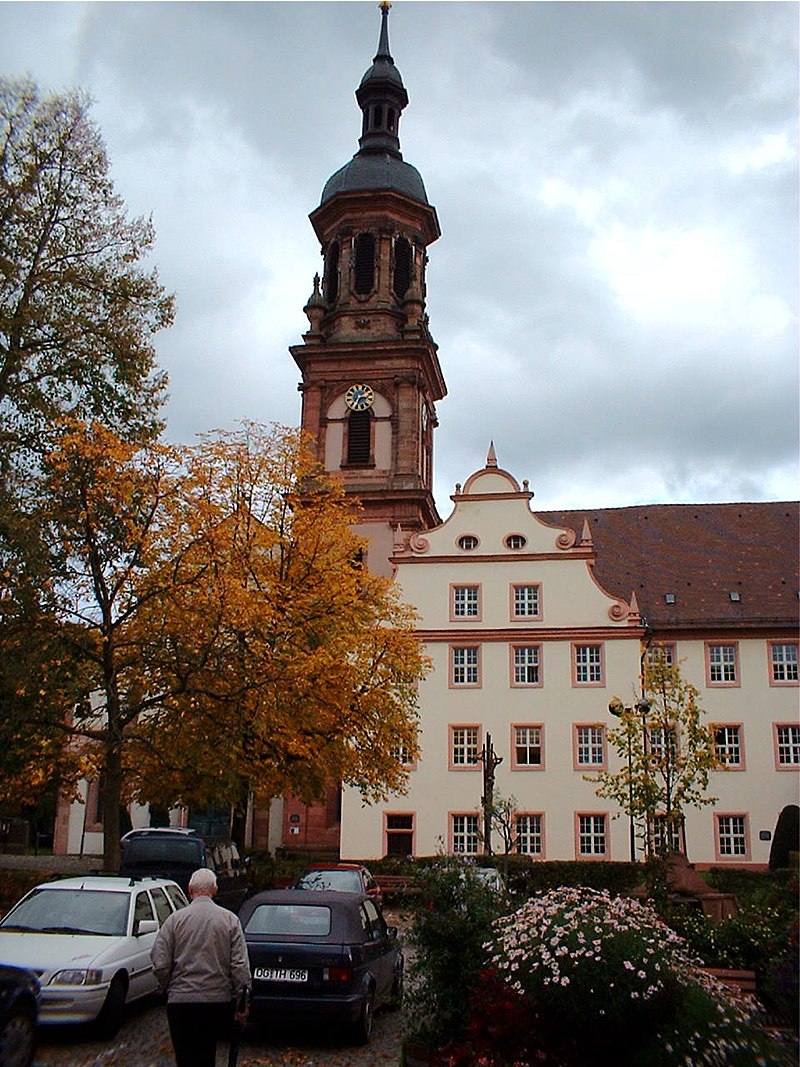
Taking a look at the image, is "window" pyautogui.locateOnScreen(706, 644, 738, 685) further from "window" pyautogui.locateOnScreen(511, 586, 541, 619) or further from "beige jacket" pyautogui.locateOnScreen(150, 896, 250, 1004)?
"beige jacket" pyautogui.locateOnScreen(150, 896, 250, 1004)

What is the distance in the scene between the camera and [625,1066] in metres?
8.35

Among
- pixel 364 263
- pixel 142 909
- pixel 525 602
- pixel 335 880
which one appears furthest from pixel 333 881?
pixel 364 263

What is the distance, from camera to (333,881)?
2092 cm

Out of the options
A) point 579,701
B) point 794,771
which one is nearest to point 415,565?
point 579,701

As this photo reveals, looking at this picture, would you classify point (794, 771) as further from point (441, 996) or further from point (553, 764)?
point (441, 996)

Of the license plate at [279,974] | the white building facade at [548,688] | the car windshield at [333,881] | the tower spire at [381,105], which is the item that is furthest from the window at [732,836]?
the tower spire at [381,105]

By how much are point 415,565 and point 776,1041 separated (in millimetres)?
33076

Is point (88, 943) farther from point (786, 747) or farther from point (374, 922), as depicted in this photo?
point (786, 747)

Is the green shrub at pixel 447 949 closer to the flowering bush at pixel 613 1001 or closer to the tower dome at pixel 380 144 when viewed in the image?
the flowering bush at pixel 613 1001

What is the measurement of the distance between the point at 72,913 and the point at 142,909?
0.86 meters

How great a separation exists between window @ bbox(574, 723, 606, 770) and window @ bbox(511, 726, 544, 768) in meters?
1.23

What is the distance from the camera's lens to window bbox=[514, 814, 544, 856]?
37125 mm

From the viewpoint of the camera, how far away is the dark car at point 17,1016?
927cm

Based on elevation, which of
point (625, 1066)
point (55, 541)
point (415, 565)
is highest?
→ point (415, 565)
